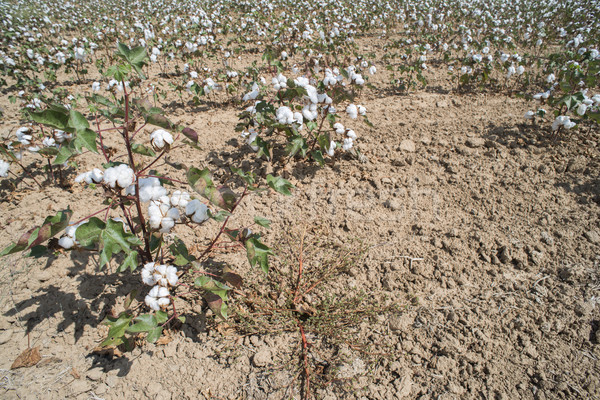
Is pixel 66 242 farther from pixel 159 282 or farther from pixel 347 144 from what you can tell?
pixel 347 144

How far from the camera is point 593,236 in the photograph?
7.32ft

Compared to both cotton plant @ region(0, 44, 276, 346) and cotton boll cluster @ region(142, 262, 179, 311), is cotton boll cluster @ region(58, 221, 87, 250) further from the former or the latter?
cotton boll cluster @ region(142, 262, 179, 311)

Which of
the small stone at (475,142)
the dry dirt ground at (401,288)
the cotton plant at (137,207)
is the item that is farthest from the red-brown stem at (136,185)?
the small stone at (475,142)

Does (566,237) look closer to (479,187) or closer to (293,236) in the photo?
(479,187)

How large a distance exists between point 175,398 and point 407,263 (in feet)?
5.05

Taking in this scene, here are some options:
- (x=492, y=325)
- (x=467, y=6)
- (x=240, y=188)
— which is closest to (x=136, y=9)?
(x=467, y=6)

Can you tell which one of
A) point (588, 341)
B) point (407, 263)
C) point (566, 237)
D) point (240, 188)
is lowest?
point (240, 188)

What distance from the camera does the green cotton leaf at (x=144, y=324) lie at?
1.44 metres

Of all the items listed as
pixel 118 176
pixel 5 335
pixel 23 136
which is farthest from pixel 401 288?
pixel 23 136

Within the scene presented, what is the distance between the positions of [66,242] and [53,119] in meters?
0.58

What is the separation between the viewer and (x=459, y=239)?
2.32m

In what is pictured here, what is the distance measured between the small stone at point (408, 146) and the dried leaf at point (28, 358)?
3006mm

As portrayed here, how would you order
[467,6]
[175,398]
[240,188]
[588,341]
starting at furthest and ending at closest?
[467,6] < [240,188] < [588,341] < [175,398]

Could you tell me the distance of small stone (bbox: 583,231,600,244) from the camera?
7.23 ft
